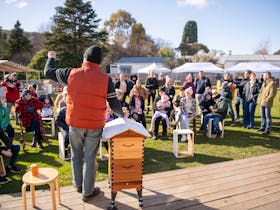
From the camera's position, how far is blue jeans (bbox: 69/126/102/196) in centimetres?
292

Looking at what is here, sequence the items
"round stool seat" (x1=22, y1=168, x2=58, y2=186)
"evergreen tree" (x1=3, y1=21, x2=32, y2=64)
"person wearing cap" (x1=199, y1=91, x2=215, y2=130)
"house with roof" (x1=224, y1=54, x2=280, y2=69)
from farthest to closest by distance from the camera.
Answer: "house with roof" (x1=224, y1=54, x2=280, y2=69) < "evergreen tree" (x1=3, y1=21, x2=32, y2=64) < "person wearing cap" (x1=199, y1=91, x2=215, y2=130) < "round stool seat" (x1=22, y1=168, x2=58, y2=186)

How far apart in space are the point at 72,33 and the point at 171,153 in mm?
25854

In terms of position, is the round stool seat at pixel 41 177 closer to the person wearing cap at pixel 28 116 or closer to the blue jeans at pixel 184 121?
the person wearing cap at pixel 28 116

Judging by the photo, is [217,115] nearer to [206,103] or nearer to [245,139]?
[206,103]

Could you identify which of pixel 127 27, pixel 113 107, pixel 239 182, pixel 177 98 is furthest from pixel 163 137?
pixel 127 27

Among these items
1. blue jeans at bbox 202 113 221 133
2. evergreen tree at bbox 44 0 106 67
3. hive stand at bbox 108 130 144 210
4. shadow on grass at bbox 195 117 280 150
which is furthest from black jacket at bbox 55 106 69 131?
evergreen tree at bbox 44 0 106 67

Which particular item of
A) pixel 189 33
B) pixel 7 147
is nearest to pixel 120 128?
pixel 7 147

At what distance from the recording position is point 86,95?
9.09 feet

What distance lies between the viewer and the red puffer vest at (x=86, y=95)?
275cm

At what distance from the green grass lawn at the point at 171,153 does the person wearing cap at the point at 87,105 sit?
3.04 ft

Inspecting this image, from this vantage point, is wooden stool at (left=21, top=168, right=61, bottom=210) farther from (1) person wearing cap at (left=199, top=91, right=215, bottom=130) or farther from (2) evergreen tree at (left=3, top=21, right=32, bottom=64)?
(2) evergreen tree at (left=3, top=21, right=32, bottom=64)

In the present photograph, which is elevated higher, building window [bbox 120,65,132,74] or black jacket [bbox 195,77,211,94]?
building window [bbox 120,65,132,74]

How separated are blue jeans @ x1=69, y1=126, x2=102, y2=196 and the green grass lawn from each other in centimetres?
82

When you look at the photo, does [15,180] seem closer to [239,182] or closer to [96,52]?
[96,52]
